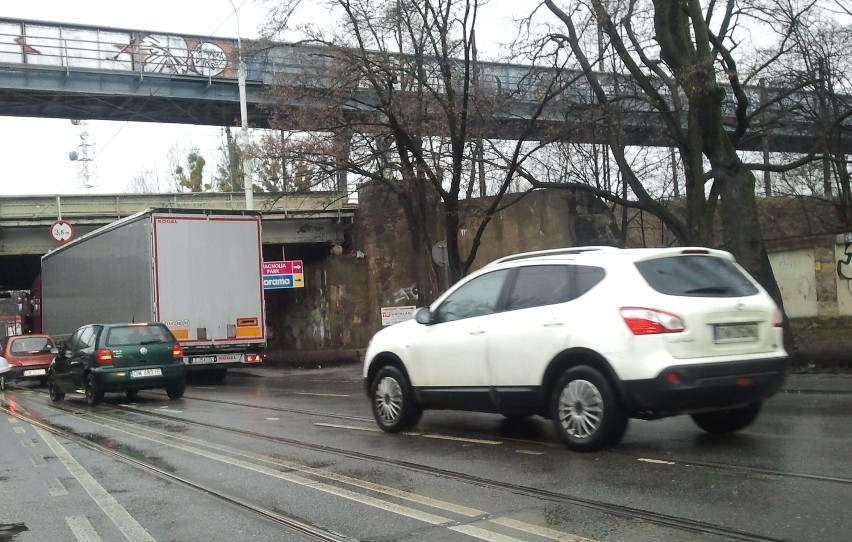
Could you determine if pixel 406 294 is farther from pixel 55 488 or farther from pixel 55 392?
pixel 55 488

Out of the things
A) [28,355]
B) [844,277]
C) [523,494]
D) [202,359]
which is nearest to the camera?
[523,494]

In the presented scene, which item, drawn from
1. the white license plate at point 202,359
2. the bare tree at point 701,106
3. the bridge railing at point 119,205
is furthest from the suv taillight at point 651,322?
the bridge railing at point 119,205

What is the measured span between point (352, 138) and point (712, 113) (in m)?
9.59

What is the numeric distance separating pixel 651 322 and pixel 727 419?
1.80 metres

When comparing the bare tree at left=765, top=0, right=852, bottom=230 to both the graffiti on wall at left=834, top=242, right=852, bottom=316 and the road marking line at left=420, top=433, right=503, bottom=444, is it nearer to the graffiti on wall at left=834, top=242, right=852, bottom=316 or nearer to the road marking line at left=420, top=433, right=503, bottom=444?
the graffiti on wall at left=834, top=242, right=852, bottom=316

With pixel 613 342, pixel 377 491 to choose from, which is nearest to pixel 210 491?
pixel 377 491

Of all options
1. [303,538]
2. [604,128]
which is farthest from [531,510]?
[604,128]

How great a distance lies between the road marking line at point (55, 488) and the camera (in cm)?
704

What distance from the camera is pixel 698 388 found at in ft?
22.2

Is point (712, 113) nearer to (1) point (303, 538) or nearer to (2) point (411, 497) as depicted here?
(2) point (411, 497)

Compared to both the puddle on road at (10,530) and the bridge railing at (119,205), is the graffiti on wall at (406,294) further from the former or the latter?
the puddle on road at (10,530)

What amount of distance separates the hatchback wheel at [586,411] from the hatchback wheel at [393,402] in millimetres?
2113

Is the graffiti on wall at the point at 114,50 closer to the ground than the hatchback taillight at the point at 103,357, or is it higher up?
higher up

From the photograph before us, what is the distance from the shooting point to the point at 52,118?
3394cm
